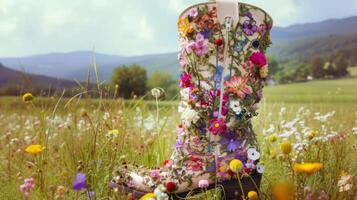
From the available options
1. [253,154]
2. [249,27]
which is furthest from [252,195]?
[249,27]

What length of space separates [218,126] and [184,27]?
1.99 feet

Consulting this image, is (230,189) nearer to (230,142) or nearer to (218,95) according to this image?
(230,142)

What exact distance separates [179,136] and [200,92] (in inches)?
12.0

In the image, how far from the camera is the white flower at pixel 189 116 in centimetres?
288

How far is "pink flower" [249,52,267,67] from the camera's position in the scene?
2.91 m

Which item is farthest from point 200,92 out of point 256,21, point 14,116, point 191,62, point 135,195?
point 14,116

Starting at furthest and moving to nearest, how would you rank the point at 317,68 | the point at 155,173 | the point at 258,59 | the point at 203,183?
the point at 317,68 < the point at 155,173 < the point at 258,59 < the point at 203,183

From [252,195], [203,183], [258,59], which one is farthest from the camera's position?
[258,59]

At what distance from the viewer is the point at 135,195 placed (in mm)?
2988

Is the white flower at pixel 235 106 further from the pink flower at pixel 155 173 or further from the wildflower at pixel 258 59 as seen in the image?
the pink flower at pixel 155 173

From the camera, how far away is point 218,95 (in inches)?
113

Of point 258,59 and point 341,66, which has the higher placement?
point 258,59

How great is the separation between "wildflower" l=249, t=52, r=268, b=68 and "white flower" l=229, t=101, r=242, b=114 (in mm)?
256

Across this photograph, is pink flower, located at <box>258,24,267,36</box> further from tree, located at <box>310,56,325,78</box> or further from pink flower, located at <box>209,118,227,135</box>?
tree, located at <box>310,56,325,78</box>
